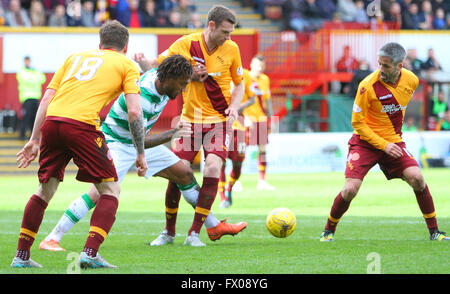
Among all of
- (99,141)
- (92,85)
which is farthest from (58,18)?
(99,141)

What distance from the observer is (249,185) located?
685 inches

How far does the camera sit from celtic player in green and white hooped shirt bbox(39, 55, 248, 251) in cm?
736

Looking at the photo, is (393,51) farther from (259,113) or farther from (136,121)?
(259,113)

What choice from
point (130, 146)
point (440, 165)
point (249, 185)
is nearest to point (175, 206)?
point (130, 146)

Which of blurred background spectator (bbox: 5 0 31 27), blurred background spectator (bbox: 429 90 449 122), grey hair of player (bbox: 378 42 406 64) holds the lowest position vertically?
blurred background spectator (bbox: 429 90 449 122)

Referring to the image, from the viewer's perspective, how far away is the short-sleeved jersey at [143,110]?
24.7ft

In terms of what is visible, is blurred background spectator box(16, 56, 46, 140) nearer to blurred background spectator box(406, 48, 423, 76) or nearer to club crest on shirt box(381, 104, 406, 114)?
blurred background spectator box(406, 48, 423, 76)

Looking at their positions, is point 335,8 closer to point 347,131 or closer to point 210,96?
point 347,131

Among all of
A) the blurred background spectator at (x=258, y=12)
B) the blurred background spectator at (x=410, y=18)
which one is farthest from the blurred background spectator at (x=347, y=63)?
the blurred background spectator at (x=410, y=18)

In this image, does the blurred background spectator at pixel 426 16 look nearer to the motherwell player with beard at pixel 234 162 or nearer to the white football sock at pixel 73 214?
the motherwell player with beard at pixel 234 162

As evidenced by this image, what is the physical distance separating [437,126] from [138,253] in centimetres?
1933

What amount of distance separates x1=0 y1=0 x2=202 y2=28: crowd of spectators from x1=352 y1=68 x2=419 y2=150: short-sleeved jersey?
58.9 ft

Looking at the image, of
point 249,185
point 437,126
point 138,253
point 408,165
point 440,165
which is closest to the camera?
point 138,253

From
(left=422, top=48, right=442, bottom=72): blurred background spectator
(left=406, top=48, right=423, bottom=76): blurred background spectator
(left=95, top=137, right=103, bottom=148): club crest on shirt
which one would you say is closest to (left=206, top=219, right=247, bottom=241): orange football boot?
(left=95, top=137, right=103, bottom=148): club crest on shirt
